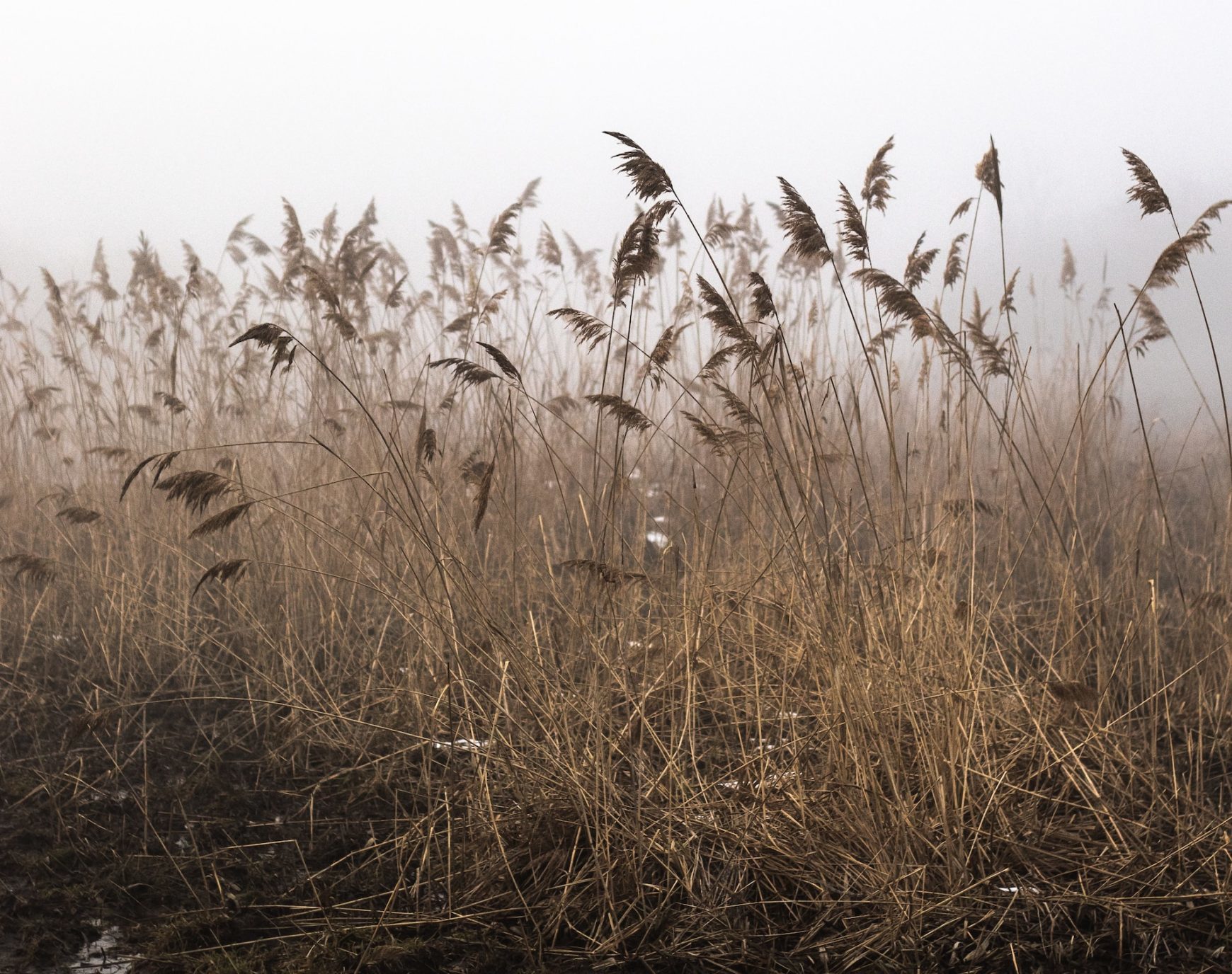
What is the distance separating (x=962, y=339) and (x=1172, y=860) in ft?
4.62

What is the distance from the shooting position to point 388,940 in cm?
226

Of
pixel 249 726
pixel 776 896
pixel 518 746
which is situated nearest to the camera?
pixel 776 896

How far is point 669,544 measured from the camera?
2768 millimetres

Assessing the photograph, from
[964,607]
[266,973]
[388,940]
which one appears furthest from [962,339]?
[266,973]

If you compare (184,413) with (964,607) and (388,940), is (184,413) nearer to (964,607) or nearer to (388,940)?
(388,940)

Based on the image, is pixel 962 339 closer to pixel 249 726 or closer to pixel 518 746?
pixel 518 746

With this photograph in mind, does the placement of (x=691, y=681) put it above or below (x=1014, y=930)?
above

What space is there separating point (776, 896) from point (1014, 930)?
0.46 metres

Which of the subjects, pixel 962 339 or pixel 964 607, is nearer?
pixel 964 607

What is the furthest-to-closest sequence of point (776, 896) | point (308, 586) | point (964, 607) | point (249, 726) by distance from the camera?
point (308, 586)
point (249, 726)
point (964, 607)
point (776, 896)

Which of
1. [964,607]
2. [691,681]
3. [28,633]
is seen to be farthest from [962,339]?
[28,633]

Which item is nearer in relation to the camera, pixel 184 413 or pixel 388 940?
pixel 388 940

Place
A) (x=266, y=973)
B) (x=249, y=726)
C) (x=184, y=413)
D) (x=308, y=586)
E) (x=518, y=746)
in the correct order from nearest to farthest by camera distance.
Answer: (x=266, y=973) → (x=518, y=746) → (x=249, y=726) → (x=308, y=586) → (x=184, y=413)

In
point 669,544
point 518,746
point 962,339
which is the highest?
point 962,339
